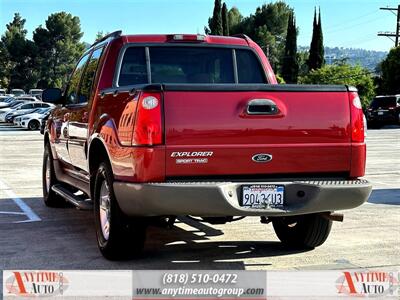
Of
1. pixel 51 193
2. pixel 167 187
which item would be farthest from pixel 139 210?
pixel 51 193

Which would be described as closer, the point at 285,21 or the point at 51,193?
the point at 51,193

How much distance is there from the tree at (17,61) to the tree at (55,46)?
1456 mm

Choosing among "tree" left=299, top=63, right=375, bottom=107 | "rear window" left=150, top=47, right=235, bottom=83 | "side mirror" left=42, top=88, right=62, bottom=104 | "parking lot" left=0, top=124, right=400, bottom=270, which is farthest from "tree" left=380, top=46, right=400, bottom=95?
"rear window" left=150, top=47, right=235, bottom=83

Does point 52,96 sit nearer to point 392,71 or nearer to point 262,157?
point 262,157

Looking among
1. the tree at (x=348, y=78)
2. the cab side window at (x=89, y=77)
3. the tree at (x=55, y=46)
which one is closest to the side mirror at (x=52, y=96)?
the cab side window at (x=89, y=77)

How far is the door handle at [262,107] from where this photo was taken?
5039 millimetres

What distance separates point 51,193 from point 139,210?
13.6 ft

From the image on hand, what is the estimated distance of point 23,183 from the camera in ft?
39.1

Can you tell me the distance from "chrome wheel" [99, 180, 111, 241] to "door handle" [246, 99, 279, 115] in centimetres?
154

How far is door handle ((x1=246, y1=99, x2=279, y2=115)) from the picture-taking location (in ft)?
16.5

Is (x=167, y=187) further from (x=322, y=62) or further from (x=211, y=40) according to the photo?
(x=322, y=62)

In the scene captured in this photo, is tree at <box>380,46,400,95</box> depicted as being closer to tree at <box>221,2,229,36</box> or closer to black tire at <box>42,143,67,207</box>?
tree at <box>221,2,229,36</box>

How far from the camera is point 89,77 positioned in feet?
23.3

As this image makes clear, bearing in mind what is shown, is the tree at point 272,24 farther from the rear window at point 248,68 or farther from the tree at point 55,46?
the rear window at point 248,68
